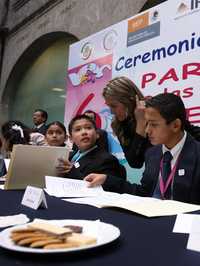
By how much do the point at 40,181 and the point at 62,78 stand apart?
4.14 meters

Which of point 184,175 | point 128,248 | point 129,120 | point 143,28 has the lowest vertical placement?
point 128,248

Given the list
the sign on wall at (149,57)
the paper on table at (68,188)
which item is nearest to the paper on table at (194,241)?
the paper on table at (68,188)

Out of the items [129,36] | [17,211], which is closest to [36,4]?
[129,36]

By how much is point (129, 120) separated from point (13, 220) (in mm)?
1018

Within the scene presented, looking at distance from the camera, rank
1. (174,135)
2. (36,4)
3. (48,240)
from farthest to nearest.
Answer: (36,4)
(174,135)
(48,240)

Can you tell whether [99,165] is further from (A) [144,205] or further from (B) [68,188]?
(A) [144,205]

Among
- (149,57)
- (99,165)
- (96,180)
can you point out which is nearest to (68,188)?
(96,180)

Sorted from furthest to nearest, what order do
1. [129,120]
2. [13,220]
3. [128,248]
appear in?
1. [129,120]
2. [13,220]
3. [128,248]

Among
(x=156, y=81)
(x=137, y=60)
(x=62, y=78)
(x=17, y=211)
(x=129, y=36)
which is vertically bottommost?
(x=17, y=211)

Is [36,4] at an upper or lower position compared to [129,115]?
upper

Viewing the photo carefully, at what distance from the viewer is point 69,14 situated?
4684mm

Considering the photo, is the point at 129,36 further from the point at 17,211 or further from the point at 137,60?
the point at 17,211

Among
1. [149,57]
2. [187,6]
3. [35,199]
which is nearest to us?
[35,199]

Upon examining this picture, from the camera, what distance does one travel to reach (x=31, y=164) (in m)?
1.29
